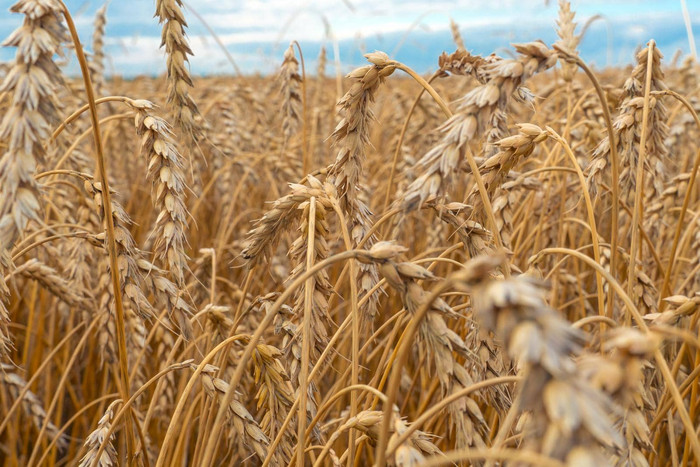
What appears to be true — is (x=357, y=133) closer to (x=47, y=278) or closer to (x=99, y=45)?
(x=47, y=278)

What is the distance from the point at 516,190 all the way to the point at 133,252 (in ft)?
3.53

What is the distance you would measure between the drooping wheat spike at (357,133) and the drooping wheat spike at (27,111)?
60 centimetres

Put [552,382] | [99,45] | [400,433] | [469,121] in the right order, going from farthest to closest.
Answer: [99,45] < [400,433] < [469,121] < [552,382]

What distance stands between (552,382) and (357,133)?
36.9 inches

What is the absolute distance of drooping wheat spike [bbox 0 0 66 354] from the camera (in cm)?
83

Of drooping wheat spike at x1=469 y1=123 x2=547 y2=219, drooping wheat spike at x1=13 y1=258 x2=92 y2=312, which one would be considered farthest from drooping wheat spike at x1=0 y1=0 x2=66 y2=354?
drooping wheat spike at x1=13 y1=258 x2=92 y2=312

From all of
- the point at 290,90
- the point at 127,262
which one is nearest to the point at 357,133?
the point at 127,262

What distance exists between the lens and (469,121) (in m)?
0.82

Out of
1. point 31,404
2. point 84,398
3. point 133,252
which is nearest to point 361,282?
point 133,252

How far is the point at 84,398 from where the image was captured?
2525 millimetres

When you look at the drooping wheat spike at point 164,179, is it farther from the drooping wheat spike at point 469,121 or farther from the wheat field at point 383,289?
the drooping wheat spike at point 469,121

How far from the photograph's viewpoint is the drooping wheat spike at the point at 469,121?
31.3 inches

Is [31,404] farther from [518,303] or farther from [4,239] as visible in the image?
[518,303]

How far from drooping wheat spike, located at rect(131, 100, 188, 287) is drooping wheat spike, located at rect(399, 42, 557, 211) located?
583mm
